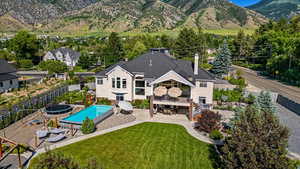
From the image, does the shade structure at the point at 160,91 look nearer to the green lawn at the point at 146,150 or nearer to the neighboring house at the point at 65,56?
the green lawn at the point at 146,150

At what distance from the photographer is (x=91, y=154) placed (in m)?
18.9

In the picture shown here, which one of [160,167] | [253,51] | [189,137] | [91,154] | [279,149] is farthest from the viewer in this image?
[253,51]

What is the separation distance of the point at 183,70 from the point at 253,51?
56.5 metres

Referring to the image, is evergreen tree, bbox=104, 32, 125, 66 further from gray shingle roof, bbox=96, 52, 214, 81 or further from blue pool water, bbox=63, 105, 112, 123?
blue pool water, bbox=63, 105, 112, 123

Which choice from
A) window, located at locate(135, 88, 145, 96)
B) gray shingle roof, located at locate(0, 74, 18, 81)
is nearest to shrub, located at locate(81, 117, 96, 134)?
window, located at locate(135, 88, 145, 96)

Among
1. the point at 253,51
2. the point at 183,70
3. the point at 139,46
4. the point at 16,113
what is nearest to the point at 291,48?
the point at 253,51

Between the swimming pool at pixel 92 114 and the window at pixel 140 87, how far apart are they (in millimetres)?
5278

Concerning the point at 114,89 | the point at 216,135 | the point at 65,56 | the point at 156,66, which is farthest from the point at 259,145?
the point at 65,56

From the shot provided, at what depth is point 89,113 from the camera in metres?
29.4

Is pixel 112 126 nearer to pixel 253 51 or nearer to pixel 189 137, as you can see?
pixel 189 137

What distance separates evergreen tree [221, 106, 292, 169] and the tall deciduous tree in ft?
262

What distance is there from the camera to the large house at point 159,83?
28.5m

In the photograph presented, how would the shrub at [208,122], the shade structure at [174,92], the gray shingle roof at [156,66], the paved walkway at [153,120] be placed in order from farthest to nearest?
the gray shingle roof at [156,66] < the shade structure at [174,92] < the shrub at [208,122] < the paved walkway at [153,120]

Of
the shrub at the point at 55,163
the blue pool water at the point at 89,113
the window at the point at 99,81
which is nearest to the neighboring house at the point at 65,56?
the window at the point at 99,81
